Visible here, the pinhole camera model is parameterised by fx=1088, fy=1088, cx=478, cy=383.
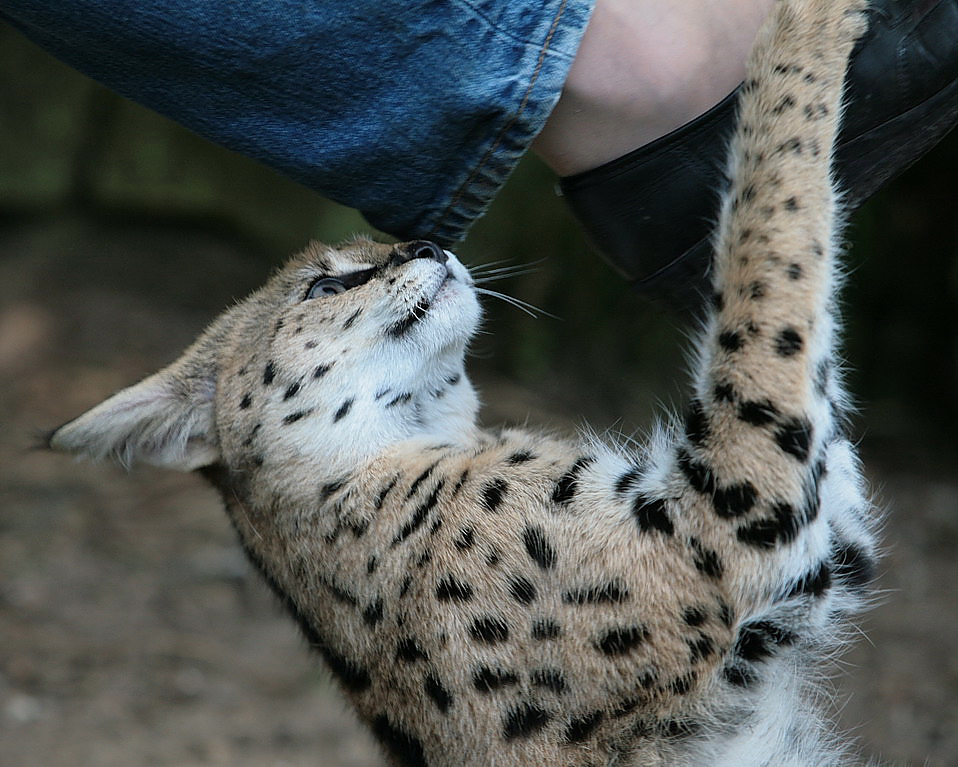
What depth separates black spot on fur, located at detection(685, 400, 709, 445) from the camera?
2598 millimetres

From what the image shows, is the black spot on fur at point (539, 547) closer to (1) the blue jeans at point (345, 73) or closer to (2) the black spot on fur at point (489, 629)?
(2) the black spot on fur at point (489, 629)

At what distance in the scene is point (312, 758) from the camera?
5207mm

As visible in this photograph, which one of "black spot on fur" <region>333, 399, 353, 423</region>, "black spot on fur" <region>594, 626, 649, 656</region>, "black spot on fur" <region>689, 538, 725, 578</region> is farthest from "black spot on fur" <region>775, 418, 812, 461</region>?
"black spot on fur" <region>333, 399, 353, 423</region>

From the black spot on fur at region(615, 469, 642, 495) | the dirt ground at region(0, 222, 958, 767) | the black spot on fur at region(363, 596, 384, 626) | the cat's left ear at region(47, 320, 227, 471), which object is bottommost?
the dirt ground at region(0, 222, 958, 767)

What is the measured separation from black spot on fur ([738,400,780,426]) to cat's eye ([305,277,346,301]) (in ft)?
4.54

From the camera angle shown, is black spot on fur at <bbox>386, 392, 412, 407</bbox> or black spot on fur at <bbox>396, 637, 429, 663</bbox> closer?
black spot on fur at <bbox>396, 637, 429, 663</bbox>

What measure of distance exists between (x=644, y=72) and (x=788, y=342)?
753mm

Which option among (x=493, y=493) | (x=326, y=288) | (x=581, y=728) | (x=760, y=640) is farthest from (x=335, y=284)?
(x=760, y=640)

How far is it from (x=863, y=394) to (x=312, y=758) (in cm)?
467

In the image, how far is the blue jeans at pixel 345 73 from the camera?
Answer: 97.7 inches

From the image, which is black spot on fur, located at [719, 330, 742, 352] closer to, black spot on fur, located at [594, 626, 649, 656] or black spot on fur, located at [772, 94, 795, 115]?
black spot on fur, located at [772, 94, 795, 115]

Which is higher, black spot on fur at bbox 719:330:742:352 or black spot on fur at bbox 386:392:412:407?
black spot on fur at bbox 719:330:742:352

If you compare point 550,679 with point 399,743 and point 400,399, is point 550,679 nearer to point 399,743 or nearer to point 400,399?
point 399,743

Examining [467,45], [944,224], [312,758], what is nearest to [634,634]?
[467,45]
